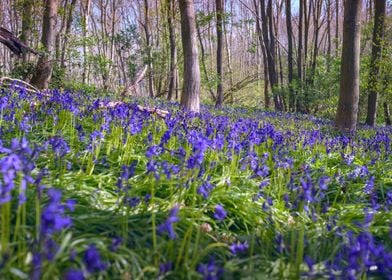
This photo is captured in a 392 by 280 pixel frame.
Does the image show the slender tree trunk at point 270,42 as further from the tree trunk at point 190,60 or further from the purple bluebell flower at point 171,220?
the purple bluebell flower at point 171,220

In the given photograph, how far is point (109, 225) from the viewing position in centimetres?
204

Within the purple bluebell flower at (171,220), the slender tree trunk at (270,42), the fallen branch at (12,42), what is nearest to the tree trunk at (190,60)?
the fallen branch at (12,42)

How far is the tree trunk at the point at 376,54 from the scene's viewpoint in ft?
38.9

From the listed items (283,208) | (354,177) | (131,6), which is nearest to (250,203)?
(283,208)

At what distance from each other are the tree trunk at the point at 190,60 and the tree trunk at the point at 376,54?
21.9 ft

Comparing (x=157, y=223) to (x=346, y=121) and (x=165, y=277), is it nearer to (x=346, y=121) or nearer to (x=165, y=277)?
(x=165, y=277)

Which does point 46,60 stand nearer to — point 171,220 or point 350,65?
point 350,65

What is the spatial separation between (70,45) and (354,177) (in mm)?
11609

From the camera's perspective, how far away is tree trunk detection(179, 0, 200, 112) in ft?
24.9

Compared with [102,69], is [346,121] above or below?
below

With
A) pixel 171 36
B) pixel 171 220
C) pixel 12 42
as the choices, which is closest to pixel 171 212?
pixel 171 220

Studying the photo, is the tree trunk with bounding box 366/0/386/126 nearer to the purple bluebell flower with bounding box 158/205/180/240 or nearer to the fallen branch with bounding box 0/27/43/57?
the fallen branch with bounding box 0/27/43/57

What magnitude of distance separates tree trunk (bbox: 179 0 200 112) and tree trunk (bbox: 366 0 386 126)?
262 inches

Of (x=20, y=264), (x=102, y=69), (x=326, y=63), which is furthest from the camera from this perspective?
(x=326, y=63)
